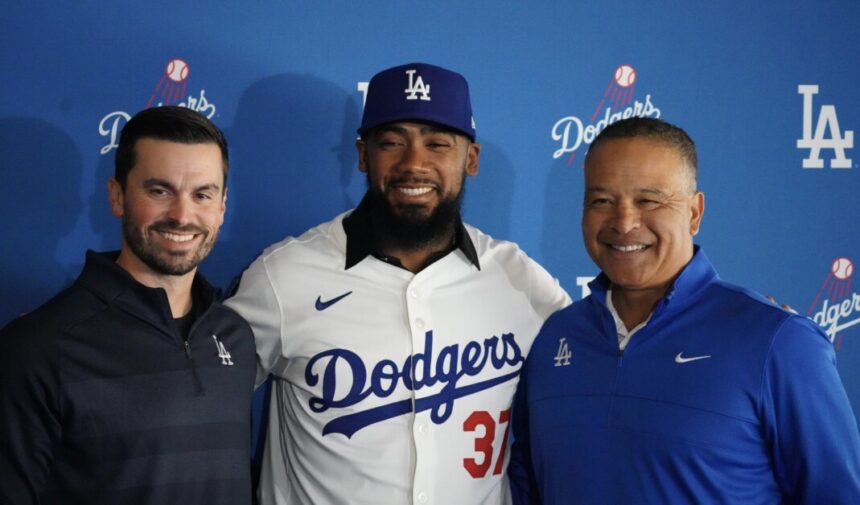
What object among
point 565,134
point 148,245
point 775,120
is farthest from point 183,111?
point 775,120

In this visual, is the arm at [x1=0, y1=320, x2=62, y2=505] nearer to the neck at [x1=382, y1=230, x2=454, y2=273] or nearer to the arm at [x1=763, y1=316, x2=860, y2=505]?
the neck at [x1=382, y1=230, x2=454, y2=273]

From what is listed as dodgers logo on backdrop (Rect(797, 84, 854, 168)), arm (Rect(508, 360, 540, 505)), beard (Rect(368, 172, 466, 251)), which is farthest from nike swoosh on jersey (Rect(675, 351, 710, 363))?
dodgers logo on backdrop (Rect(797, 84, 854, 168))

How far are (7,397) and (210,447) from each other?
0.31 m

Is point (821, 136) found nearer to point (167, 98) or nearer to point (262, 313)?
point (262, 313)

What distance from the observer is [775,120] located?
6.63 ft

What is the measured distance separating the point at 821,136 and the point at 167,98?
1.55m

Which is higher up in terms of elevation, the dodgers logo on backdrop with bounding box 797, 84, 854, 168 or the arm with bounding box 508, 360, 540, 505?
the dodgers logo on backdrop with bounding box 797, 84, 854, 168

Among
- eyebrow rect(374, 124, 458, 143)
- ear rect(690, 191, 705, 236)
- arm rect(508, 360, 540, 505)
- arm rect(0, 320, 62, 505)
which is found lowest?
arm rect(508, 360, 540, 505)

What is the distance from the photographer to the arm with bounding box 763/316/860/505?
1142 millimetres

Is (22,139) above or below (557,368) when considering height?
above

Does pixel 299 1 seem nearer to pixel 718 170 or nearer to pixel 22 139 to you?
pixel 22 139

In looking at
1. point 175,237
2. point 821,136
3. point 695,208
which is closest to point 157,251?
point 175,237

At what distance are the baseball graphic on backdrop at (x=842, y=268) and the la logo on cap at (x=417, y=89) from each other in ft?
3.79

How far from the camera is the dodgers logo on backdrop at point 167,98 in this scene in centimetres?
176
